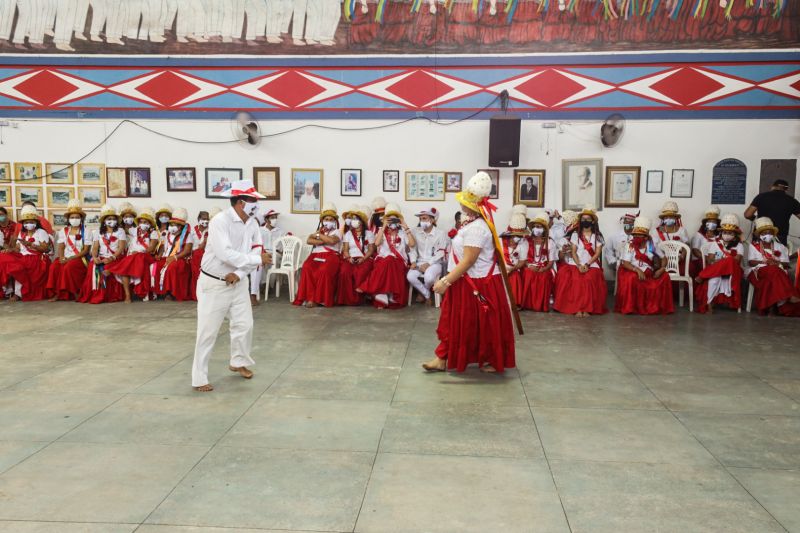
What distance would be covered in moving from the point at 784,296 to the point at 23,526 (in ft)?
26.0

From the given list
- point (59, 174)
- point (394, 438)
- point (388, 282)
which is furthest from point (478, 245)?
point (59, 174)

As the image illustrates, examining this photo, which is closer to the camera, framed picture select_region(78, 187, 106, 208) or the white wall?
the white wall

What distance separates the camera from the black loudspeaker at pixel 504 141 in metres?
8.54

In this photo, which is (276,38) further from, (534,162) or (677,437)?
(677,437)

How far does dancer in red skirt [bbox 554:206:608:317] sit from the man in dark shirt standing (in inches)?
90.1

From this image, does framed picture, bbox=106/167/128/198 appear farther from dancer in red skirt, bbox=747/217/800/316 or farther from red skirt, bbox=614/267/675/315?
dancer in red skirt, bbox=747/217/800/316

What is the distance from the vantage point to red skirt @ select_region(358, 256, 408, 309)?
7875mm

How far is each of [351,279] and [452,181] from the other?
2213mm

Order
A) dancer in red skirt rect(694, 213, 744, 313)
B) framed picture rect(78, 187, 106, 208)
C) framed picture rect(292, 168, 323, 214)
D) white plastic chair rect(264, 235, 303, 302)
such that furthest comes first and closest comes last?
1. framed picture rect(78, 187, 106, 208)
2. framed picture rect(292, 168, 323, 214)
3. white plastic chair rect(264, 235, 303, 302)
4. dancer in red skirt rect(694, 213, 744, 313)

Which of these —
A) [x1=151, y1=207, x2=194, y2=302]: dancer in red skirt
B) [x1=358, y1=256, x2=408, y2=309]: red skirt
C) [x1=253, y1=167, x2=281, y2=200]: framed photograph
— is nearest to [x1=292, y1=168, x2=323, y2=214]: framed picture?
[x1=253, y1=167, x2=281, y2=200]: framed photograph

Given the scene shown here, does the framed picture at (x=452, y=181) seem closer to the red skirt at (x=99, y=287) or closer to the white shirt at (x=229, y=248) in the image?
the red skirt at (x=99, y=287)

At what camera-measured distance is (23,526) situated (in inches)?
98.1

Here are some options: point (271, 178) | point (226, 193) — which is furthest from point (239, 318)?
point (271, 178)

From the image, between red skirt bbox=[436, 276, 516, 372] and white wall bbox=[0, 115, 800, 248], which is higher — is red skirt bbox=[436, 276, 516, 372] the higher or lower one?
the lower one
